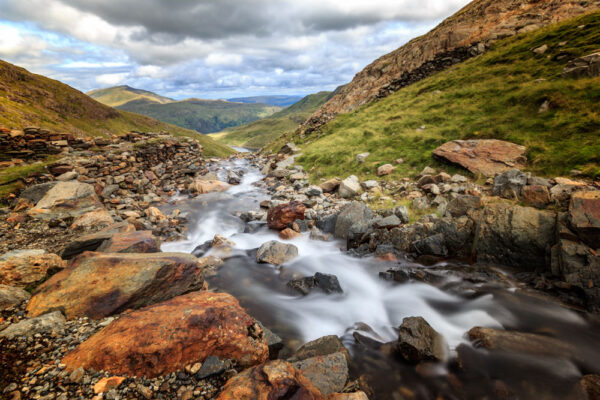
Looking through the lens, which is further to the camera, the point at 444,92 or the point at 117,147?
the point at 444,92

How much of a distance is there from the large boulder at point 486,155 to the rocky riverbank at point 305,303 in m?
1.78

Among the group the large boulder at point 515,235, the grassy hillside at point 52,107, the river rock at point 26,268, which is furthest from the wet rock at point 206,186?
the grassy hillside at point 52,107

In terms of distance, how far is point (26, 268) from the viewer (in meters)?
5.29

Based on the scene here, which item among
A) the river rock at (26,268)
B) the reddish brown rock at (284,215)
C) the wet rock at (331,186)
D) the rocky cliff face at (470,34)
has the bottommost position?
the reddish brown rock at (284,215)

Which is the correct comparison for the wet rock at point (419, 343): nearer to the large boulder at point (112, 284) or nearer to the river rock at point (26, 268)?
the large boulder at point (112, 284)

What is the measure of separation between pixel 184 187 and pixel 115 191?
5.92m

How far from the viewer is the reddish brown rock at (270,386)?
321 centimetres

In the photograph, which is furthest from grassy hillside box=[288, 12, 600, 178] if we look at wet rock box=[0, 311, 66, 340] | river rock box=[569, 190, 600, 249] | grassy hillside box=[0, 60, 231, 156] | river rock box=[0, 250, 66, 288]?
grassy hillside box=[0, 60, 231, 156]

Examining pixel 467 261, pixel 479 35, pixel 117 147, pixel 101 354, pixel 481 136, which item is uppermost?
pixel 479 35

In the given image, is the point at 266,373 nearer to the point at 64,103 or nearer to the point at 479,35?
the point at 479,35

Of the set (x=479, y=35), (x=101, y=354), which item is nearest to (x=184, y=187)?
(x=101, y=354)

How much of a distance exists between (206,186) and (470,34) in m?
40.7

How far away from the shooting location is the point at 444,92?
78.8 feet

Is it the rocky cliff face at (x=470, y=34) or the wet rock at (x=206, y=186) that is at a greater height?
the rocky cliff face at (x=470, y=34)
